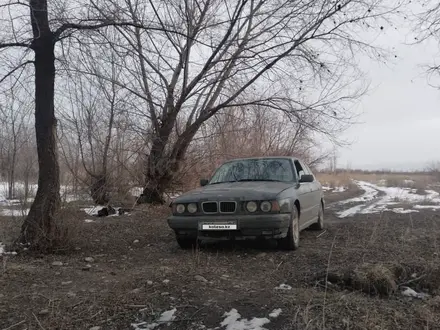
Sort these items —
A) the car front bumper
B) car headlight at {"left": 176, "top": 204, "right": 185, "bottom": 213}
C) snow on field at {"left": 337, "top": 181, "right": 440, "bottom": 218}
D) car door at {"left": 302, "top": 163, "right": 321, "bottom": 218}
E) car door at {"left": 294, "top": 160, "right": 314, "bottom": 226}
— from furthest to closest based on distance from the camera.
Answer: snow on field at {"left": 337, "top": 181, "right": 440, "bottom": 218} → car door at {"left": 302, "top": 163, "right": 321, "bottom": 218} → car door at {"left": 294, "top": 160, "right": 314, "bottom": 226} → car headlight at {"left": 176, "top": 204, "right": 185, "bottom": 213} → the car front bumper

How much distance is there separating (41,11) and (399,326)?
6.21m

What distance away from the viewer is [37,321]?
354cm

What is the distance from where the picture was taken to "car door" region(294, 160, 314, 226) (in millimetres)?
7125

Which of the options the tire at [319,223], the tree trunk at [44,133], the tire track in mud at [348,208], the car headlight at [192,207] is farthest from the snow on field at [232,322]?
the tire track in mud at [348,208]

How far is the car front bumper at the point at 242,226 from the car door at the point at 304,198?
0.99 meters

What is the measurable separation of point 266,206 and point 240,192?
431 millimetres

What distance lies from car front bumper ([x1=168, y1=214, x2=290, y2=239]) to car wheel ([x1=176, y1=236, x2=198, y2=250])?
0.20m

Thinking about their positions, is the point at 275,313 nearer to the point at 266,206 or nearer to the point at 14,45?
the point at 266,206

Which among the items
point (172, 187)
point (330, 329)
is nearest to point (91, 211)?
point (172, 187)

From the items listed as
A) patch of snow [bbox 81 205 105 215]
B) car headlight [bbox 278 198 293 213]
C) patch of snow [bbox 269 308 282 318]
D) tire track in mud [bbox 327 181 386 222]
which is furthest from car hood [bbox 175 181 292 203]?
patch of snow [bbox 81 205 105 215]

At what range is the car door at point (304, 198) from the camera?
7.12 meters

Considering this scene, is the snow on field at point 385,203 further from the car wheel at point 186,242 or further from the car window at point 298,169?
the car wheel at point 186,242

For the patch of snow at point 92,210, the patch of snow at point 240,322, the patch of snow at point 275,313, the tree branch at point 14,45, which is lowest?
the patch of snow at point 240,322

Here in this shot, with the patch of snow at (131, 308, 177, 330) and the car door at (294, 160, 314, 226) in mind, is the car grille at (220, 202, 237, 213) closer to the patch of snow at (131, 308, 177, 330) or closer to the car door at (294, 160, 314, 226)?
the car door at (294, 160, 314, 226)
